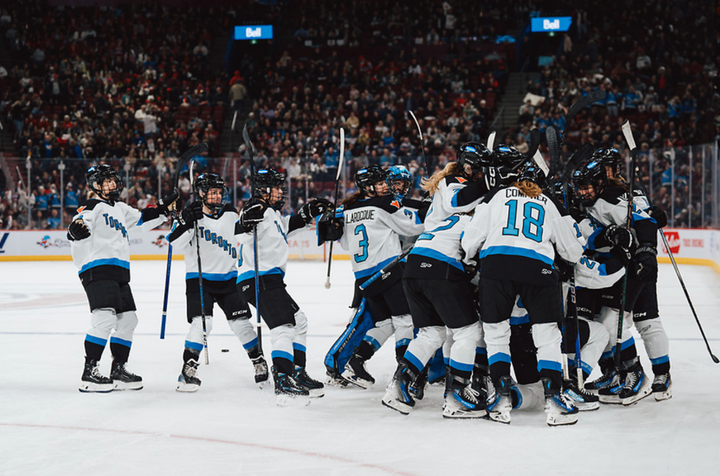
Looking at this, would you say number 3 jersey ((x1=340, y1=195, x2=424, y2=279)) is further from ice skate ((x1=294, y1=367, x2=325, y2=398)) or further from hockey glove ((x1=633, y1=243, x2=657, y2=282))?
hockey glove ((x1=633, y1=243, x2=657, y2=282))

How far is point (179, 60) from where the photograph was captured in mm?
21797

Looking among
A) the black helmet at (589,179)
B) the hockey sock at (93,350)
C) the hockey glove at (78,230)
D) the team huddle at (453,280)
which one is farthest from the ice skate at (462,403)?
the hockey glove at (78,230)

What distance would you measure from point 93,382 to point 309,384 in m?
1.34

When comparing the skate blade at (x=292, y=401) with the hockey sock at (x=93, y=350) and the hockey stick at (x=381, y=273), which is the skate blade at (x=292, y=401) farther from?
the hockey sock at (x=93, y=350)

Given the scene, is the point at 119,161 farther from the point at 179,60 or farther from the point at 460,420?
the point at 460,420

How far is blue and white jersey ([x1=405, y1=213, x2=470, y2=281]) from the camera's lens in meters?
4.09

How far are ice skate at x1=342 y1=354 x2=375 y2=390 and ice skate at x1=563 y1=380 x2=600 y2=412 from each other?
4.08 ft

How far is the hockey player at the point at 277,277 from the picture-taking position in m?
4.46

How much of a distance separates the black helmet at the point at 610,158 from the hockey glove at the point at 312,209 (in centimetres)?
159

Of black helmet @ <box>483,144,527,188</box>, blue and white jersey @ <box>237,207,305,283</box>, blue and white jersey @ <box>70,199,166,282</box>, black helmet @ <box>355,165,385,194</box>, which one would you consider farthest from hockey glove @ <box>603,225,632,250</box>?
blue and white jersey @ <box>70,199,166,282</box>

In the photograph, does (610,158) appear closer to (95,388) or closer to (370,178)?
(370,178)

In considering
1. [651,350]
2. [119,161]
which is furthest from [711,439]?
[119,161]

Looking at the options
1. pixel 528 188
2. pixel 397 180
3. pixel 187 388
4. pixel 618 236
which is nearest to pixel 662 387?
pixel 618 236

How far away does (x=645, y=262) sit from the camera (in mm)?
4246
